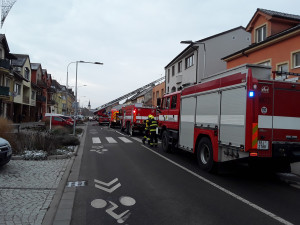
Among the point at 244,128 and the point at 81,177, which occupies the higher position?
the point at 244,128

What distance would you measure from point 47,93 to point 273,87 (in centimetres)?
6031

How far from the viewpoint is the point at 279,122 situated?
628cm

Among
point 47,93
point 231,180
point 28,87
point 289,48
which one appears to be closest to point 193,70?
point 289,48

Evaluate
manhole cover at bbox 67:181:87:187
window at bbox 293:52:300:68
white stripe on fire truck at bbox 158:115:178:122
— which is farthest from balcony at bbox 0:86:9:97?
window at bbox 293:52:300:68

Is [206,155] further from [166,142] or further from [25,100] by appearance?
[25,100]

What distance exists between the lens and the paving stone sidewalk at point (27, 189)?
4023mm

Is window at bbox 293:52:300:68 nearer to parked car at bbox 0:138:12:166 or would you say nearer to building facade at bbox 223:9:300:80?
building facade at bbox 223:9:300:80

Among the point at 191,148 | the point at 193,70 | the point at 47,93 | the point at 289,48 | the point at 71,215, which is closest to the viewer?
the point at 71,215

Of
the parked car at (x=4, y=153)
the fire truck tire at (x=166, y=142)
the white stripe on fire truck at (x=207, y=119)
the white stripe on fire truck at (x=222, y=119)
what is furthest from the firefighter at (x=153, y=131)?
the parked car at (x=4, y=153)

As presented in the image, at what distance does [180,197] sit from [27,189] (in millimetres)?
3143

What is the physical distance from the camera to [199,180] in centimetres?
682

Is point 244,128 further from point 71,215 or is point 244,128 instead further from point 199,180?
point 71,215

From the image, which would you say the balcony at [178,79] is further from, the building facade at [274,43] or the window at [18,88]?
the window at [18,88]

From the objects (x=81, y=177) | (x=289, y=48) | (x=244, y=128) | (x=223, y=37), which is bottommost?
(x=81, y=177)
